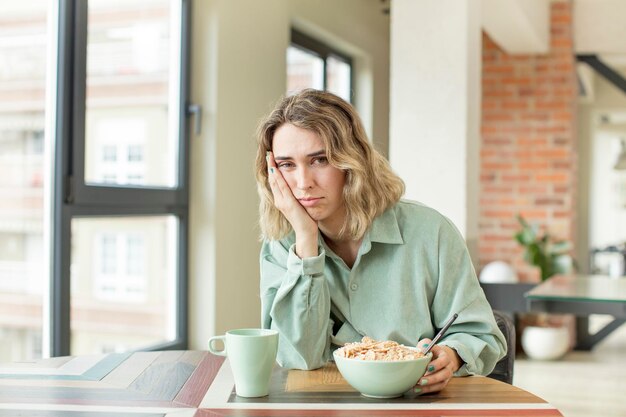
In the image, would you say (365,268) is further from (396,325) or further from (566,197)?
(566,197)

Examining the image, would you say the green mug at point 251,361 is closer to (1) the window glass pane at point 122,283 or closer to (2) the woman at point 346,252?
(2) the woman at point 346,252

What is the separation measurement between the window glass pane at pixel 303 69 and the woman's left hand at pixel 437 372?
135 inches

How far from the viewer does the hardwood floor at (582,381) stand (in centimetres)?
439

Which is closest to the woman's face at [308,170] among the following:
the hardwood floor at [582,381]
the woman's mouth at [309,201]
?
the woman's mouth at [309,201]

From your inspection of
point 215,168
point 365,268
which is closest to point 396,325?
point 365,268

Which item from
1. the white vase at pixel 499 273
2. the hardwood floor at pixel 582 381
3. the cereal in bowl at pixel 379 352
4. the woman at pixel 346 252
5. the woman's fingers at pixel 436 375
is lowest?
the hardwood floor at pixel 582 381

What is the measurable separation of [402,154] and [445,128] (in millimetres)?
229

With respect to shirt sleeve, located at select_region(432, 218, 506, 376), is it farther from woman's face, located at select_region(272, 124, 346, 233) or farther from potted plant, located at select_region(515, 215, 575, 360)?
potted plant, located at select_region(515, 215, 575, 360)

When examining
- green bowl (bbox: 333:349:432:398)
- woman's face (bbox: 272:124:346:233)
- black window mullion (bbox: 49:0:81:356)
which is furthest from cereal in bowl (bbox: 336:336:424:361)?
black window mullion (bbox: 49:0:81:356)

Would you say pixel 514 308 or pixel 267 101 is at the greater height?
pixel 267 101

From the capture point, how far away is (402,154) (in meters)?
3.88

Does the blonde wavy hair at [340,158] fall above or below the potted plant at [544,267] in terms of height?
above

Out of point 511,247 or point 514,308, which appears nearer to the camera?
point 514,308

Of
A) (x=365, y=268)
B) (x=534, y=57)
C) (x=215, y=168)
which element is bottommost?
(x=365, y=268)
